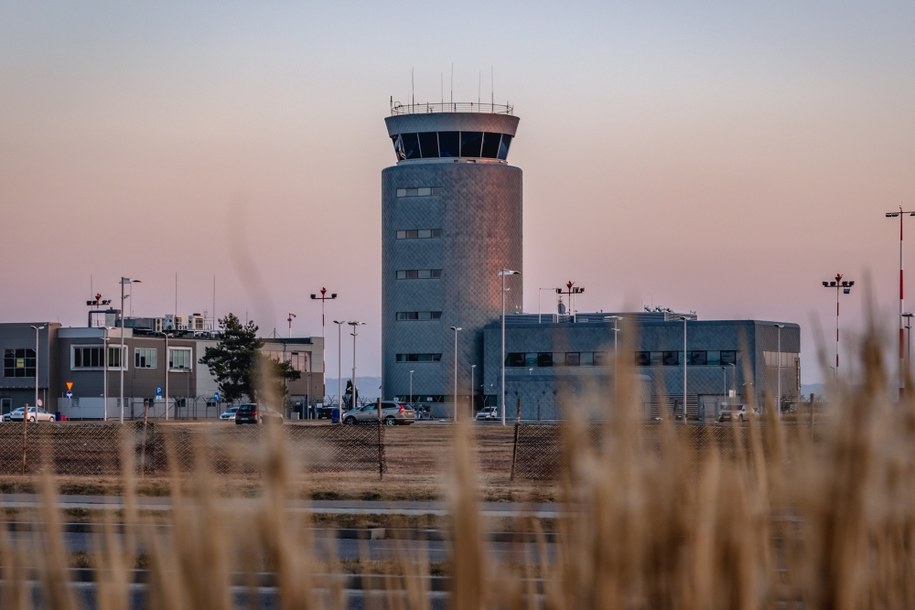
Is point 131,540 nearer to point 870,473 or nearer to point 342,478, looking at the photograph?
point 870,473

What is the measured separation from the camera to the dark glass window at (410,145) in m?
108

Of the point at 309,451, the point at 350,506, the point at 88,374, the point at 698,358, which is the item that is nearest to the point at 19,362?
the point at 88,374

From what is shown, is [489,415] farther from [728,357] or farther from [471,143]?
[471,143]

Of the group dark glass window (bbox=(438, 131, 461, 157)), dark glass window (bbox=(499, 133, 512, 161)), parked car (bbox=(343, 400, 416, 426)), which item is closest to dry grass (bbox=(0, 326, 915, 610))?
parked car (bbox=(343, 400, 416, 426))

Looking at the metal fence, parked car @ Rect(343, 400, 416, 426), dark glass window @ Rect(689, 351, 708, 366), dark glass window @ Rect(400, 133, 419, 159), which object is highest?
dark glass window @ Rect(400, 133, 419, 159)

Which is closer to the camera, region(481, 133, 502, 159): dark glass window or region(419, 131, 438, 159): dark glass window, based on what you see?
region(419, 131, 438, 159): dark glass window

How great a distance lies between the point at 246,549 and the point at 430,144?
10633 cm

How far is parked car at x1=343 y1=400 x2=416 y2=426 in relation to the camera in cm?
7912

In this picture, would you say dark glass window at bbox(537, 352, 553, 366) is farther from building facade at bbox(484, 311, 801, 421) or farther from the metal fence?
the metal fence

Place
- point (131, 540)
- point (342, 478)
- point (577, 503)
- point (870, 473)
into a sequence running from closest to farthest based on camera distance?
point (870, 473) → point (577, 503) → point (131, 540) → point (342, 478)

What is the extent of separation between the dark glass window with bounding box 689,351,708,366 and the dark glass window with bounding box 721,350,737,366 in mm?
1286

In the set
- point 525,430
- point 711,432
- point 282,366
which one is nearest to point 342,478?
point 711,432

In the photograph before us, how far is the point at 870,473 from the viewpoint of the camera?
252 cm

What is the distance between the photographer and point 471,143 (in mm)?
108062
